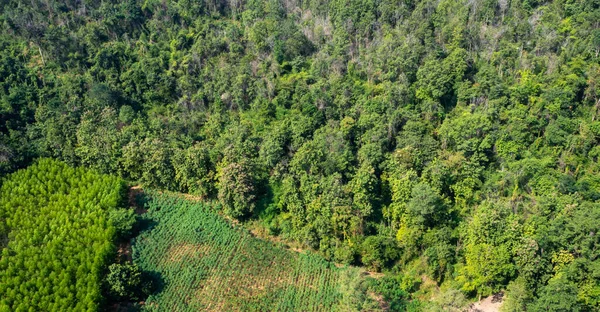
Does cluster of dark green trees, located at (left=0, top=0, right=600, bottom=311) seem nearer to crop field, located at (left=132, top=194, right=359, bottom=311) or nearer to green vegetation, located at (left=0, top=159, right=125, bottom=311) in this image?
crop field, located at (left=132, top=194, right=359, bottom=311)

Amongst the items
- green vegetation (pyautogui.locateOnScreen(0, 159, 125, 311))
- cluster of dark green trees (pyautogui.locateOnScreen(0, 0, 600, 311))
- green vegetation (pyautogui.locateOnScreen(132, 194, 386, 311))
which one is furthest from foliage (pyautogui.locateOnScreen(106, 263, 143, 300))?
cluster of dark green trees (pyautogui.locateOnScreen(0, 0, 600, 311))

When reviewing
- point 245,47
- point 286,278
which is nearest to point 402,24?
point 245,47

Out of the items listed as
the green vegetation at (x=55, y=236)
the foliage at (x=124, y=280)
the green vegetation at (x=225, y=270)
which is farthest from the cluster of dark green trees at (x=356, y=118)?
the foliage at (x=124, y=280)

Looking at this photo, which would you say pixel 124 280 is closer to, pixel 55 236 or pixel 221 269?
pixel 221 269

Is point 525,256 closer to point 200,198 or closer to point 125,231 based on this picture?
point 200,198

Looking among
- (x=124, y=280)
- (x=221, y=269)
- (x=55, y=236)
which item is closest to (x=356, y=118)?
(x=221, y=269)

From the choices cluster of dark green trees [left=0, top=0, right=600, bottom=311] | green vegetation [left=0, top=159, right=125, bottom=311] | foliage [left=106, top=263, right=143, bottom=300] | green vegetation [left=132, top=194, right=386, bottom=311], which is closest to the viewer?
green vegetation [left=0, top=159, right=125, bottom=311]

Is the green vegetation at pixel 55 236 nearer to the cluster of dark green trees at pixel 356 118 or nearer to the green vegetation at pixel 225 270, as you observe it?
the cluster of dark green trees at pixel 356 118
